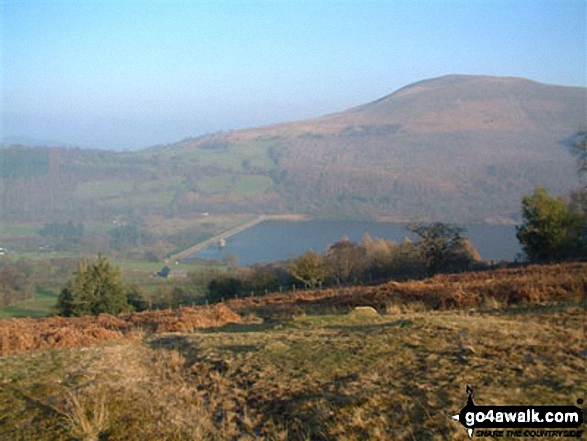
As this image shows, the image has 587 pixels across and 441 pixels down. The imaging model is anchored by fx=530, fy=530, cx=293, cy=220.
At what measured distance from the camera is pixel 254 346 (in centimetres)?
1062

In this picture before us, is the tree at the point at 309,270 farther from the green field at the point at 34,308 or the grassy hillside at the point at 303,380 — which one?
the grassy hillside at the point at 303,380

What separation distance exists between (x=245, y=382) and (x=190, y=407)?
48.6 inches

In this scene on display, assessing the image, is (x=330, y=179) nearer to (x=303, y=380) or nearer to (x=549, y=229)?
(x=549, y=229)

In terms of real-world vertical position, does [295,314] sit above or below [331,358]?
below

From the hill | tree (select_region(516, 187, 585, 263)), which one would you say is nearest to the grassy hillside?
tree (select_region(516, 187, 585, 263))

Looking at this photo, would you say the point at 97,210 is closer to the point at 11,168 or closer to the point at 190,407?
the point at 11,168

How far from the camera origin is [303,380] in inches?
323

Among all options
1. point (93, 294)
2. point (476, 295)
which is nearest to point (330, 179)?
point (93, 294)

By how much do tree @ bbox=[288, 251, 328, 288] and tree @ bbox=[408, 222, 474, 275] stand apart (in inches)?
315

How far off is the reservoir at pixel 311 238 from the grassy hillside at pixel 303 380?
67.4 metres

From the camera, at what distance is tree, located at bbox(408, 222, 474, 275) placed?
3784 cm

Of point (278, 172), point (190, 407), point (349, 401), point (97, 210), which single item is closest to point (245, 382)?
point (190, 407)

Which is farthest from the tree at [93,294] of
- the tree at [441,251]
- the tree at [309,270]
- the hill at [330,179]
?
the hill at [330,179]

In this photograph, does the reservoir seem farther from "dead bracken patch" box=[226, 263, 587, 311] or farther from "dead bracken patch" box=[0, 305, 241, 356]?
"dead bracken patch" box=[0, 305, 241, 356]
